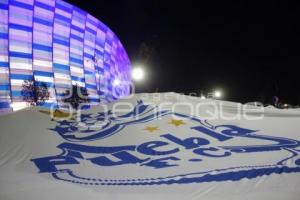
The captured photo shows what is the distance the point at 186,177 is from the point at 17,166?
12.0 feet

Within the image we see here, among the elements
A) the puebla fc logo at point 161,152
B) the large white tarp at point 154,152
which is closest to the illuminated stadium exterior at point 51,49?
the large white tarp at point 154,152

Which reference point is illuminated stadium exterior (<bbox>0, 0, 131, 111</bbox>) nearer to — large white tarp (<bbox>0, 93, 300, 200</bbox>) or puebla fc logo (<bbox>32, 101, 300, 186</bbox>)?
large white tarp (<bbox>0, 93, 300, 200</bbox>)

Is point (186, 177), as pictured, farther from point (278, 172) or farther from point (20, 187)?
point (20, 187)

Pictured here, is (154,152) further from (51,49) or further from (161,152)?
(51,49)

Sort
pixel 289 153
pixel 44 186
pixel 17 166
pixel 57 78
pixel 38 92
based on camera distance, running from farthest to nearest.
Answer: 1. pixel 57 78
2. pixel 38 92
3. pixel 17 166
4. pixel 289 153
5. pixel 44 186

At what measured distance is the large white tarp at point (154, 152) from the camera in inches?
249

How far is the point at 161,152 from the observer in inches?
299

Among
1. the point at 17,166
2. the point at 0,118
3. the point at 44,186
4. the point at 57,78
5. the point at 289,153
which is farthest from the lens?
the point at 57,78

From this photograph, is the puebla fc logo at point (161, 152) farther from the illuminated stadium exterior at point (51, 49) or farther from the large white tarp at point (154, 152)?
the illuminated stadium exterior at point (51, 49)

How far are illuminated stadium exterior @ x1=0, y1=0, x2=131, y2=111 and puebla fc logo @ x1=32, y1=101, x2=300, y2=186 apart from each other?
34588 millimetres

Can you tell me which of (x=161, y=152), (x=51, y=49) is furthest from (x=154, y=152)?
(x=51, y=49)

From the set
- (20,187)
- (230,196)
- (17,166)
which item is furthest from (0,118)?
(230,196)

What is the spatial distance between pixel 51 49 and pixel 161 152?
4456 cm

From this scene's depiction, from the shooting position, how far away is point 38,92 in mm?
39906
